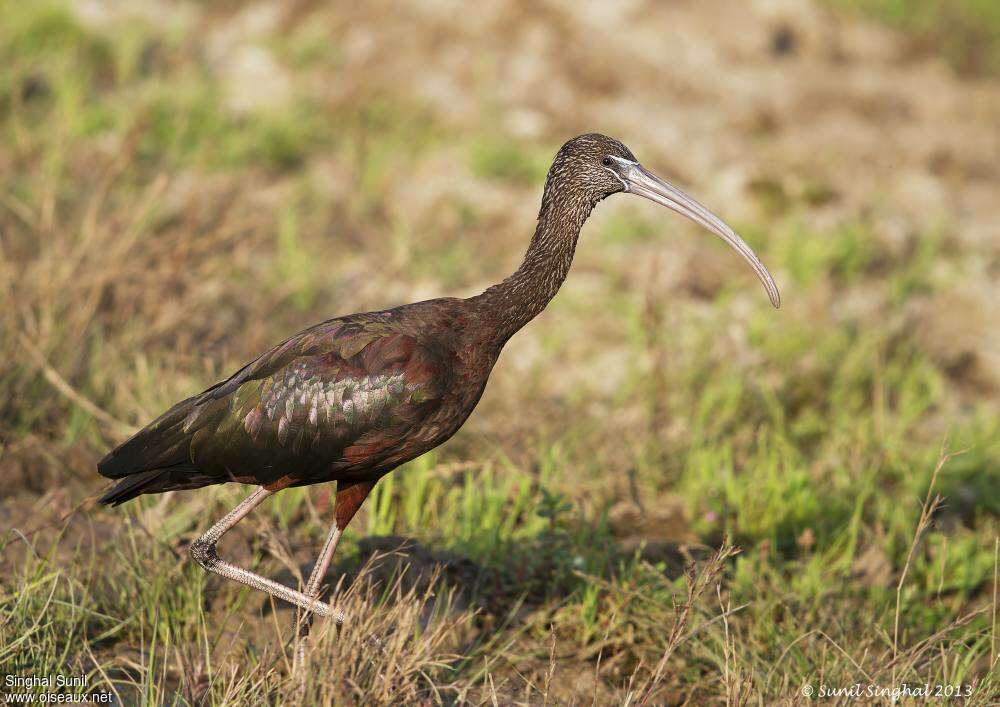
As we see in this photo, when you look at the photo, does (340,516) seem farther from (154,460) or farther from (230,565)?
(154,460)

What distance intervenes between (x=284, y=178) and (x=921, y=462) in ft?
15.9

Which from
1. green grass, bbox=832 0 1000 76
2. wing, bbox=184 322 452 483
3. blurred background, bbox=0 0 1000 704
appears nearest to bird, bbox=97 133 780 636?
wing, bbox=184 322 452 483

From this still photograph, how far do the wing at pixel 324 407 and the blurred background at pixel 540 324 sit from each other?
0.43 m

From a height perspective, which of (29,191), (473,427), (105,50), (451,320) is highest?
(105,50)

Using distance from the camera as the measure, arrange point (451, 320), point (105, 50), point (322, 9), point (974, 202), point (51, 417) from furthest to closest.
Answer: point (322, 9) < point (105, 50) < point (974, 202) < point (51, 417) < point (451, 320)

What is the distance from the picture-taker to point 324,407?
3.72m

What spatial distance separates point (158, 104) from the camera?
8.20 metres

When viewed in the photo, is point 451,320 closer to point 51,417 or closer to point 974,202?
point 51,417

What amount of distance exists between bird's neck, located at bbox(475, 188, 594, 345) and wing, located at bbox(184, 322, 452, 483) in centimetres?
25

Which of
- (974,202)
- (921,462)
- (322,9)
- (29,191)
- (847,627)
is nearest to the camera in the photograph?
(847,627)

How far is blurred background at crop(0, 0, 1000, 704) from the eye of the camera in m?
4.10

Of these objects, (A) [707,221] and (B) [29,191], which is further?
(B) [29,191]

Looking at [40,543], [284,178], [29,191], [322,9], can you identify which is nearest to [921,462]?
[40,543]

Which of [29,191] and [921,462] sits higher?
[29,191]
